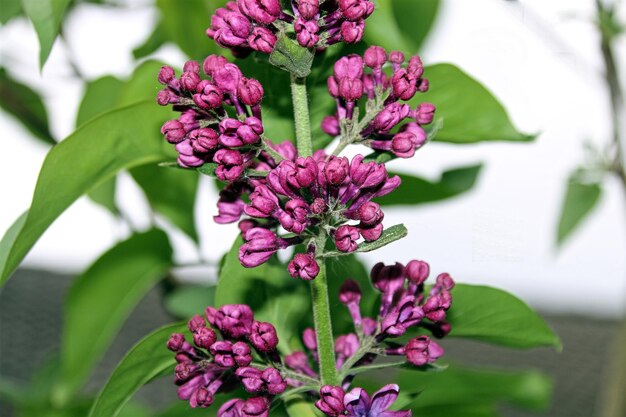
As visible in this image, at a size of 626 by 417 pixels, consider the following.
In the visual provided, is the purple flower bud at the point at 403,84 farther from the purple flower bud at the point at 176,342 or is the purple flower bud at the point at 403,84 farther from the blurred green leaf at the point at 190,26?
the blurred green leaf at the point at 190,26

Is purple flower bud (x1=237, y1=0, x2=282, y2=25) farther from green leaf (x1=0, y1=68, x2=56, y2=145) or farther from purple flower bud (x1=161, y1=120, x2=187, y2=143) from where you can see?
green leaf (x1=0, y1=68, x2=56, y2=145)

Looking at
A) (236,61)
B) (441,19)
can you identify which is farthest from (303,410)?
(441,19)

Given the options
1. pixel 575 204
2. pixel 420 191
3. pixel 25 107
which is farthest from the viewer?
pixel 575 204

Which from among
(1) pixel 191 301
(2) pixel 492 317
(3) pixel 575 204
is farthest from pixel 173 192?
(3) pixel 575 204

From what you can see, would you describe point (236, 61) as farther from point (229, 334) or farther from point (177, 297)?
point (177, 297)

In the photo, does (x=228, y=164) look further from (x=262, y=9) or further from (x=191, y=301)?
(x=191, y=301)

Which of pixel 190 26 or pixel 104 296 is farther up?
pixel 190 26
